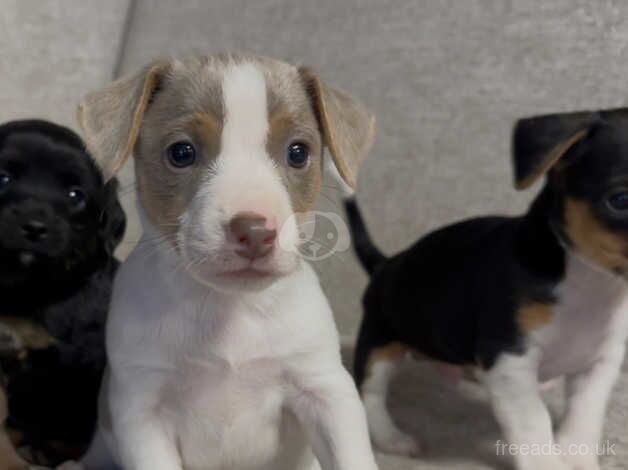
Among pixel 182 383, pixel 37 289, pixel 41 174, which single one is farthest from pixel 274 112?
pixel 37 289

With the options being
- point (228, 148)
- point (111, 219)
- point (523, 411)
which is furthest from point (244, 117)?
point (523, 411)

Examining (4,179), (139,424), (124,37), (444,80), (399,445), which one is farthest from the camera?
(124,37)

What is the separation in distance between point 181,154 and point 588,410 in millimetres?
1154

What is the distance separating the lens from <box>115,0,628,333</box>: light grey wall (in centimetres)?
274

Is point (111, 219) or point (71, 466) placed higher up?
point (111, 219)

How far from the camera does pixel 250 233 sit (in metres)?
1.45

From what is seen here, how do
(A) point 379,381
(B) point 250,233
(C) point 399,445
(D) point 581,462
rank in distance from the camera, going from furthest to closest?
(A) point 379,381, (C) point 399,445, (D) point 581,462, (B) point 250,233

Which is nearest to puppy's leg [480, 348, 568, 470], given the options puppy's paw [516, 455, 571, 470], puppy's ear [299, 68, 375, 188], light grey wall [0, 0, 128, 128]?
puppy's paw [516, 455, 571, 470]

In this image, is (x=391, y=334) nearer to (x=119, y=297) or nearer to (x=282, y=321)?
(x=282, y=321)

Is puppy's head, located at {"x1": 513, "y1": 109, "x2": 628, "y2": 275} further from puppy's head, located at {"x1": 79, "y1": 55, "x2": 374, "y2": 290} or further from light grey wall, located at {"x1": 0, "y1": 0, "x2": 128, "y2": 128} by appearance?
light grey wall, located at {"x1": 0, "y1": 0, "x2": 128, "y2": 128}

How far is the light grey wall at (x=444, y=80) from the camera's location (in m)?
2.74

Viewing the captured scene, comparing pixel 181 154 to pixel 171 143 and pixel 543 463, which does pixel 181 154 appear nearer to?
pixel 171 143

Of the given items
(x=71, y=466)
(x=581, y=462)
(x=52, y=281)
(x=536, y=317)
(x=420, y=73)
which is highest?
(x=420, y=73)

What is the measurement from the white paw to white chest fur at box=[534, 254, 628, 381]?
369 millimetres
